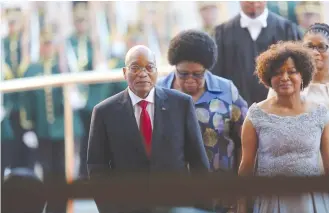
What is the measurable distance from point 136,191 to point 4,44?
10.5ft

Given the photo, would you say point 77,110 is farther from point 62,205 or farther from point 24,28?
point 62,205

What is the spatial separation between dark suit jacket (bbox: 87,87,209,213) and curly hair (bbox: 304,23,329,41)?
2.27 ft

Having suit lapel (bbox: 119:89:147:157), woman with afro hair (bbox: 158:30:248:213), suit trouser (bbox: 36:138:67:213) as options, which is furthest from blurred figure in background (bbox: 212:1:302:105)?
suit trouser (bbox: 36:138:67:213)

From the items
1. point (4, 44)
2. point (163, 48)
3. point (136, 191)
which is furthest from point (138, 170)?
point (136, 191)

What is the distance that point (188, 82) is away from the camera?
3.83 m

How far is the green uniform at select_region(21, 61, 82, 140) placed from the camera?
4582 millimetres

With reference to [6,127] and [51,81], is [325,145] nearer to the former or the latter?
[51,81]

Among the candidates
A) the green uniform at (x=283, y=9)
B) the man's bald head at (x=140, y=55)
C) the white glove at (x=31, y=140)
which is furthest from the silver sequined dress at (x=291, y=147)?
the white glove at (x=31, y=140)

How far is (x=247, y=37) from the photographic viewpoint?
4301mm

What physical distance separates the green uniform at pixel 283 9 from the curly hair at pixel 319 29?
0.30 m

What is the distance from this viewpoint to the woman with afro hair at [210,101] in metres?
3.81

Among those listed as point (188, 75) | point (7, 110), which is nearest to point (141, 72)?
point (188, 75)

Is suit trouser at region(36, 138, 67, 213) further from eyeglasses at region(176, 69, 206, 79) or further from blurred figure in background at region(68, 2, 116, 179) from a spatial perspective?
eyeglasses at region(176, 69, 206, 79)

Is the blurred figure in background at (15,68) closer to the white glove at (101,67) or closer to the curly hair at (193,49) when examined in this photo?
the white glove at (101,67)
